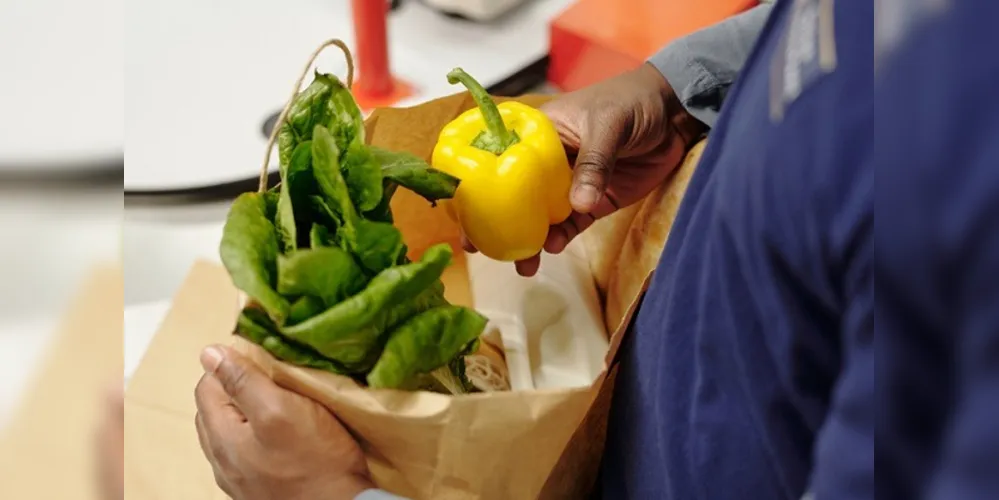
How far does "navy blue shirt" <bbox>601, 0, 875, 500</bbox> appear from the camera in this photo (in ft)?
0.91

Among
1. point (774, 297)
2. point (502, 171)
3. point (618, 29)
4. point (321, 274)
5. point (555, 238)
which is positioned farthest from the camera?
point (618, 29)

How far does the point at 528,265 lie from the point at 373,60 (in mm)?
371

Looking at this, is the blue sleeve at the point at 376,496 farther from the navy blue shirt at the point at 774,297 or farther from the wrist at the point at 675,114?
the wrist at the point at 675,114

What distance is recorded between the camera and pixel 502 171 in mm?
617

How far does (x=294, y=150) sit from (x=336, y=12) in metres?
0.65

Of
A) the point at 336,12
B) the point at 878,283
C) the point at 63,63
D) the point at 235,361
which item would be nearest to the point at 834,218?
the point at 878,283

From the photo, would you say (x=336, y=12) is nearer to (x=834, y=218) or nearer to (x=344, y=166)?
(x=344, y=166)

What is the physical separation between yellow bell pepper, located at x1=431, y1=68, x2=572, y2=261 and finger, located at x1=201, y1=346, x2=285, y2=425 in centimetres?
19

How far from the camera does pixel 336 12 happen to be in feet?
3.66

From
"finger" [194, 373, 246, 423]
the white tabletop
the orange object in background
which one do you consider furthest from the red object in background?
the white tabletop

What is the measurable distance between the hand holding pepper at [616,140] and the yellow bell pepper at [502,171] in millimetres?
23

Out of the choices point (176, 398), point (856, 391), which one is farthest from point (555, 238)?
point (856, 391)

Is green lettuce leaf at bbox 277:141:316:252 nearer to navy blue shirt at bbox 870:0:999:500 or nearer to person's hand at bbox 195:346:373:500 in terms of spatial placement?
person's hand at bbox 195:346:373:500

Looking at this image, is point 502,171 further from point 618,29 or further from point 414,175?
point 618,29
